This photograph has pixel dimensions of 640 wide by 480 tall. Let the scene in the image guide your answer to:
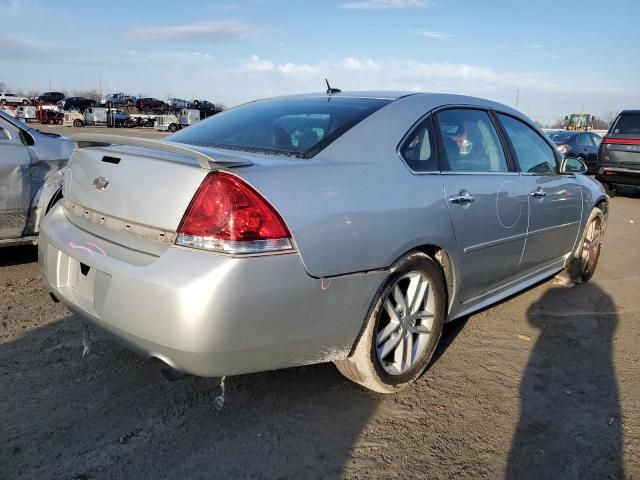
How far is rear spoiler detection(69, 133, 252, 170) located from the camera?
2174mm

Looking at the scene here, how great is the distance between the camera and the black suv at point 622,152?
1109 cm

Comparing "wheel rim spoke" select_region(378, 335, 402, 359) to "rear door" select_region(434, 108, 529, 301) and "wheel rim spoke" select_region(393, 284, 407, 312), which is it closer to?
"wheel rim spoke" select_region(393, 284, 407, 312)

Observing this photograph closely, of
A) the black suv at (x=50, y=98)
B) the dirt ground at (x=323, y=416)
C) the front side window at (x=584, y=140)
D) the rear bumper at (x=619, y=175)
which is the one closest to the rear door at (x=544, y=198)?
the dirt ground at (x=323, y=416)

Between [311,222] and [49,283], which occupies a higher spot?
[311,222]

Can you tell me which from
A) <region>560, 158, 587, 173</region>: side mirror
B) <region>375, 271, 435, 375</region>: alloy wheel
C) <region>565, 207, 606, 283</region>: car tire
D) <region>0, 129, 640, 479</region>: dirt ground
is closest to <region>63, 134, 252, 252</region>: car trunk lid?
<region>0, 129, 640, 479</region>: dirt ground

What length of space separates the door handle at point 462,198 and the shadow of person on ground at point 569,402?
42.2 inches

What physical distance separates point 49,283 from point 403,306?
181cm

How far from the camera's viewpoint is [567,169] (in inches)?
175

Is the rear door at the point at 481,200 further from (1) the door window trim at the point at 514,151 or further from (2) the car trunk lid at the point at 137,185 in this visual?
(2) the car trunk lid at the point at 137,185

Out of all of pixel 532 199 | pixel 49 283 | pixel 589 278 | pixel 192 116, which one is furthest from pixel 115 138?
pixel 192 116

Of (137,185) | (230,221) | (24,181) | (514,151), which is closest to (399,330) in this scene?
(230,221)

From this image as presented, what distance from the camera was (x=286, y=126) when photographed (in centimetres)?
307

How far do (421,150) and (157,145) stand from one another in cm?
139

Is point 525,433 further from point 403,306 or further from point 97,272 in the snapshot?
point 97,272
